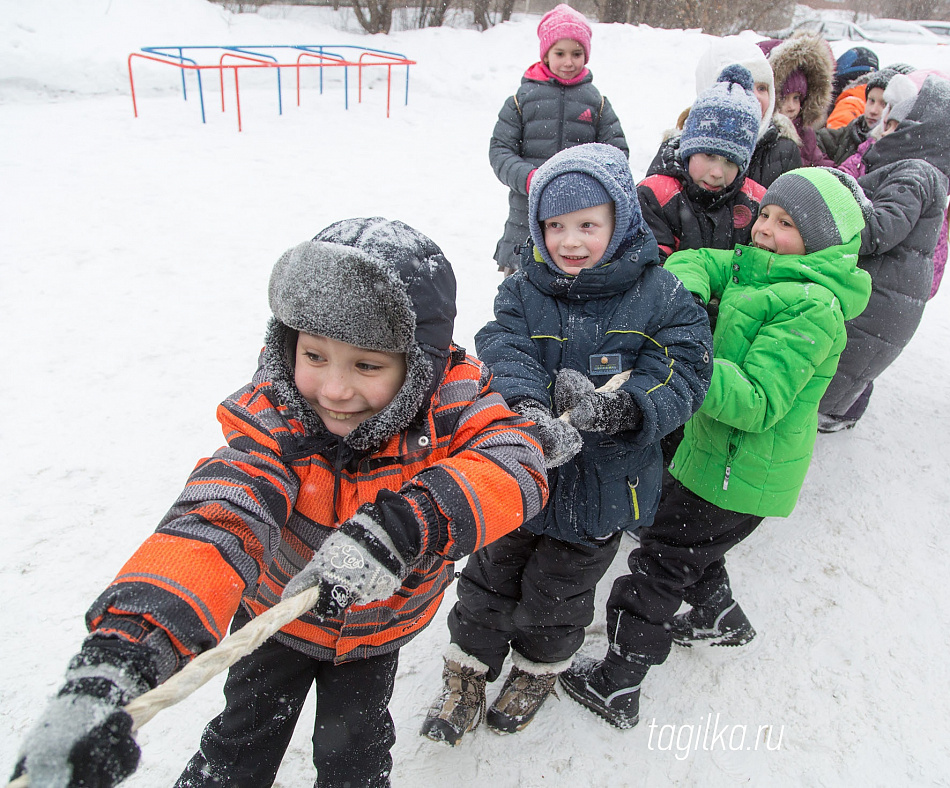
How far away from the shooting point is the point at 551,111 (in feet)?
12.4

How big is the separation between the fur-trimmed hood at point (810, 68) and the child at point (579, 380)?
276 cm

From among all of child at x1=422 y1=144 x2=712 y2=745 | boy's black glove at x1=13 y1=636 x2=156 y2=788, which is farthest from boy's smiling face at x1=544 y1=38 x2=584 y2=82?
boy's black glove at x1=13 y1=636 x2=156 y2=788

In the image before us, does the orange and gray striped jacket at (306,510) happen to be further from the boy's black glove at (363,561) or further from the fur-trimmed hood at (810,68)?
the fur-trimmed hood at (810,68)

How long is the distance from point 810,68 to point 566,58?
149 centimetres

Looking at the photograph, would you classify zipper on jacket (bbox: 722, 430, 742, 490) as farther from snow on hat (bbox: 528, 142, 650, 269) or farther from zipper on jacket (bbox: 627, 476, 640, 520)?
snow on hat (bbox: 528, 142, 650, 269)

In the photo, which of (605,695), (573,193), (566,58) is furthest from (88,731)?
(566,58)

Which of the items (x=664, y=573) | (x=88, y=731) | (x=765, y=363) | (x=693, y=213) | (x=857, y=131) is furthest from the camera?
(x=857, y=131)

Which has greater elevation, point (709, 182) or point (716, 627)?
point (709, 182)

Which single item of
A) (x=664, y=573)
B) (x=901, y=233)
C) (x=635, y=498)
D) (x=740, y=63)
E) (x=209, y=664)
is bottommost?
(x=664, y=573)

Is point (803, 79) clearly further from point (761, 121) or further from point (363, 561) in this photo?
point (363, 561)

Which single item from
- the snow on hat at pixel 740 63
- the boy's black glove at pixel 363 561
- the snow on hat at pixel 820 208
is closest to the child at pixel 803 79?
the snow on hat at pixel 740 63

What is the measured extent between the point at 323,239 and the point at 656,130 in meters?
9.18

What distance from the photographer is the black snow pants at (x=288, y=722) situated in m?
1.55

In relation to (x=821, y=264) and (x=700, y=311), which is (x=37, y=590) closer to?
(x=700, y=311)
